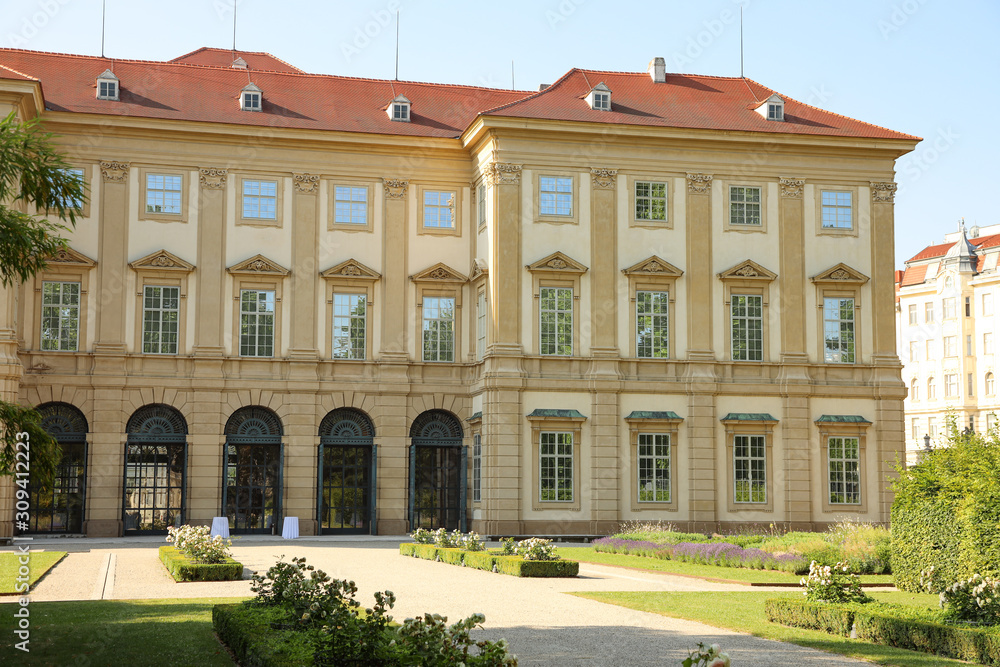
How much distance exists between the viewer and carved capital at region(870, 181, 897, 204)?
40281 millimetres

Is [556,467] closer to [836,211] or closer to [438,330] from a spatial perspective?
[438,330]

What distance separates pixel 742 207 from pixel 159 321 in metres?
19.8

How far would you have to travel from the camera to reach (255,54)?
161ft

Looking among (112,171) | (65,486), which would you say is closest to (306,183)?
(112,171)

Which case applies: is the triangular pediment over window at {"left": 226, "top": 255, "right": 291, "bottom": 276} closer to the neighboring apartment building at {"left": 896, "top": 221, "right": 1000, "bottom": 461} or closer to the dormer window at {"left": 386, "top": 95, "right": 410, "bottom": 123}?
the dormer window at {"left": 386, "top": 95, "right": 410, "bottom": 123}

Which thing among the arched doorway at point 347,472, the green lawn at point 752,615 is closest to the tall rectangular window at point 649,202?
the arched doorway at point 347,472

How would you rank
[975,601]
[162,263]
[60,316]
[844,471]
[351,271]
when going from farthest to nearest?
1. [351,271]
2. [844,471]
3. [162,263]
4. [60,316]
5. [975,601]

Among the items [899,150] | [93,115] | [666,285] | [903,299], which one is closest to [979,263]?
[903,299]

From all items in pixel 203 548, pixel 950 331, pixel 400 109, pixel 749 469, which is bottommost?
pixel 203 548

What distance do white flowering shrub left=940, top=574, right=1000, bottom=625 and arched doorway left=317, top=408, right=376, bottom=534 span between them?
2592 centimetres

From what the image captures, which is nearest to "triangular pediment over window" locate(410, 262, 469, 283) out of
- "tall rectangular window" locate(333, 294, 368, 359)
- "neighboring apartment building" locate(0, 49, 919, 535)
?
"neighboring apartment building" locate(0, 49, 919, 535)

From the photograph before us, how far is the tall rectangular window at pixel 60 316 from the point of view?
36.9 metres

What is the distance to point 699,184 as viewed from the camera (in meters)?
39.3

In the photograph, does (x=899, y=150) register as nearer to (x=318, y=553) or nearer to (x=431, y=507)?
(x=431, y=507)
